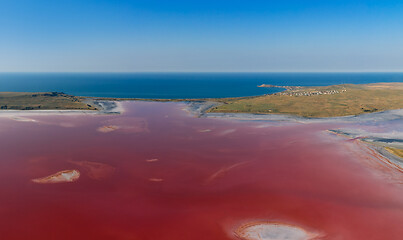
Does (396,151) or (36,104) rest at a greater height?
(36,104)

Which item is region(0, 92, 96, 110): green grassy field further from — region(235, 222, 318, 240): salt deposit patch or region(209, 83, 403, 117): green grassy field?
region(235, 222, 318, 240): salt deposit patch

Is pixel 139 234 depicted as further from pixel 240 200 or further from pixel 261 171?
pixel 261 171

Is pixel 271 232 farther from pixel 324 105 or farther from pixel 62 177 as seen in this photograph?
pixel 324 105

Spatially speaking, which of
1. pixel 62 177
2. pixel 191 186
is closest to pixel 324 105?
pixel 191 186

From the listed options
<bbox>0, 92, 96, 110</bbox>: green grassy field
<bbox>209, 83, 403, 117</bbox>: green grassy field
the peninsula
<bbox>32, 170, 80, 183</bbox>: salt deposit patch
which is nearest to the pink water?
<bbox>32, 170, 80, 183</bbox>: salt deposit patch

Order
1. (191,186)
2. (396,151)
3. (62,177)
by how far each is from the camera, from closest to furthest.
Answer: (191,186) < (62,177) < (396,151)

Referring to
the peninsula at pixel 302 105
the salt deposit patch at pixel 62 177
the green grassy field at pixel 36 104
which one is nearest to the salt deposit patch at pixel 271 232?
the salt deposit patch at pixel 62 177
